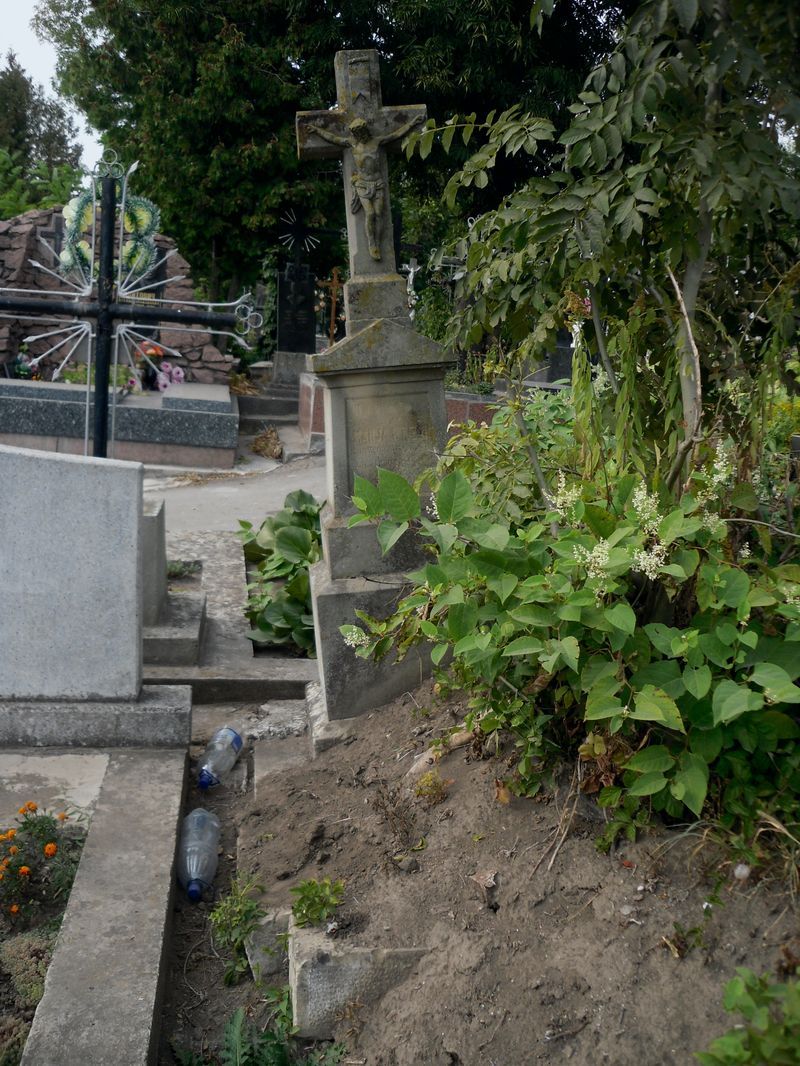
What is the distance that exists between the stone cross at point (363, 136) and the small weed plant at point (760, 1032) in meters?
3.41

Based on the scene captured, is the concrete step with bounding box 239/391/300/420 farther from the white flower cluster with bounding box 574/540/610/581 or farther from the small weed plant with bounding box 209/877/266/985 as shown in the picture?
the white flower cluster with bounding box 574/540/610/581

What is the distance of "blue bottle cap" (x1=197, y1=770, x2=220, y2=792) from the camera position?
4074 mm

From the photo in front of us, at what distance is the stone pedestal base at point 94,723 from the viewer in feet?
13.0

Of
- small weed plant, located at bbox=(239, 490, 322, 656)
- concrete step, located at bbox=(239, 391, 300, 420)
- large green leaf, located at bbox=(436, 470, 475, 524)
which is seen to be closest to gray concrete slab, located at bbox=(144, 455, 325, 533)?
small weed plant, located at bbox=(239, 490, 322, 656)

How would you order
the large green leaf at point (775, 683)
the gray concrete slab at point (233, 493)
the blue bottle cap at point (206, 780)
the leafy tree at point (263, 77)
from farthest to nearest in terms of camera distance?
the leafy tree at point (263, 77)
the gray concrete slab at point (233, 493)
the blue bottle cap at point (206, 780)
the large green leaf at point (775, 683)

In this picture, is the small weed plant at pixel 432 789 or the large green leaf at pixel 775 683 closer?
the large green leaf at pixel 775 683

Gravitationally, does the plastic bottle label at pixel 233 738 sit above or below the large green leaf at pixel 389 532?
below

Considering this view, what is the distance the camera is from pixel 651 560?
2.39 m

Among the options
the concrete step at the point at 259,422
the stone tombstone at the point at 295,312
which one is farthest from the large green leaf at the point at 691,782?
the stone tombstone at the point at 295,312

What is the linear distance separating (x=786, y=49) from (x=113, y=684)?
3.09 meters

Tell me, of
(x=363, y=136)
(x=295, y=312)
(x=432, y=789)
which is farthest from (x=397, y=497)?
(x=295, y=312)

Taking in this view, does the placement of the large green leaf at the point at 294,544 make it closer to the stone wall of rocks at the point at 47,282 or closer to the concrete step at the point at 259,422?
the concrete step at the point at 259,422

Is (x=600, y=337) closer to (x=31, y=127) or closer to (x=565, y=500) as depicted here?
(x=565, y=500)

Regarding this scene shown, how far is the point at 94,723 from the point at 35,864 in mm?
859
